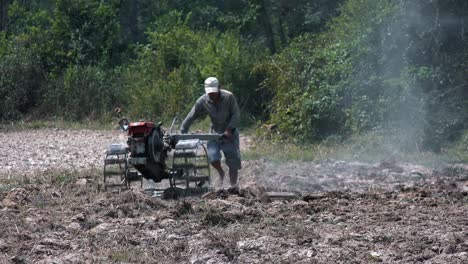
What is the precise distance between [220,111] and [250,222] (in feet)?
9.64

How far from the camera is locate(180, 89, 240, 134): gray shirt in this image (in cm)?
1271

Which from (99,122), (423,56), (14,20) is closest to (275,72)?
(423,56)

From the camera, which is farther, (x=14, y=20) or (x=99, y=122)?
(x=14, y=20)

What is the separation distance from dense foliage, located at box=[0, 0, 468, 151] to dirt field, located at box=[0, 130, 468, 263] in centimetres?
351

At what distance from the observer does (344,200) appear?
11352mm

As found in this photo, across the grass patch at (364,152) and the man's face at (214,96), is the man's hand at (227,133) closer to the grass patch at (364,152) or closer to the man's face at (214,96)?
the man's face at (214,96)

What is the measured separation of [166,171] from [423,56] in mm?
7602

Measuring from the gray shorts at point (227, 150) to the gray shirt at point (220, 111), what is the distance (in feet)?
0.76

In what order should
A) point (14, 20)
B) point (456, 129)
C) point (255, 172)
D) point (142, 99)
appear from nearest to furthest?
point (255, 172)
point (456, 129)
point (142, 99)
point (14, 20)

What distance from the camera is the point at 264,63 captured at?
22.3 metres

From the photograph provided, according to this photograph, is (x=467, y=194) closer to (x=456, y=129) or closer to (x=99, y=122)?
(x=456, y=129)

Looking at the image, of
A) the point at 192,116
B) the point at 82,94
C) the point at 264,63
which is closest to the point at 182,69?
the point at 82,94

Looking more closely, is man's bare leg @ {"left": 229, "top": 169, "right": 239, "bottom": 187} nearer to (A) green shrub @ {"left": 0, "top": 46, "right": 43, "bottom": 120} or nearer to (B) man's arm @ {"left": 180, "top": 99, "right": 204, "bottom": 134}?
(B) man's arm @ {"left": 180, "top": 99, "right": 204, "bottom": 134}

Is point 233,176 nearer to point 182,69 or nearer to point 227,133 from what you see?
point 227,133
